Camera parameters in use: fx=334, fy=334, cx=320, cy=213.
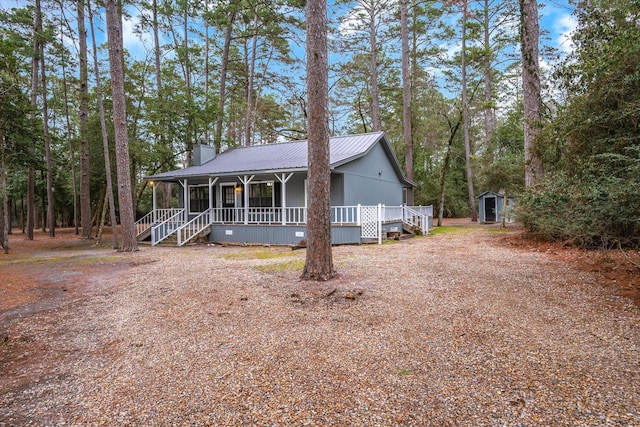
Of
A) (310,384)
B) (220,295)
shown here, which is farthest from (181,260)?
(310,384)

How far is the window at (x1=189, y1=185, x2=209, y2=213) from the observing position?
1587 cm

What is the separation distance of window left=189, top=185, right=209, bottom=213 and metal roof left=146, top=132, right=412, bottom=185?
102cm

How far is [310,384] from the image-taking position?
2.60 m

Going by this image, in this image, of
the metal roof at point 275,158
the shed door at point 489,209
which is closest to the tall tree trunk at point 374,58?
the metal roof at point 275,158

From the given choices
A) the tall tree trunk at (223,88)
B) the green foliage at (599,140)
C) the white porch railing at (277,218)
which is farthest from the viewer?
the tall tree trunk at (223,88)

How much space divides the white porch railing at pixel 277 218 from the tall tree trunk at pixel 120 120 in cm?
189

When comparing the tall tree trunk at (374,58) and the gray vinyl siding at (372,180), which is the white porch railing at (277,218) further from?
the tall tree trunk at (374,58)

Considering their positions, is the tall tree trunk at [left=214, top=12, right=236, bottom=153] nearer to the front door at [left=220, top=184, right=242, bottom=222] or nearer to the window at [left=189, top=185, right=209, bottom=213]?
the window at [left=189, top=185, right=209, bottom=213]

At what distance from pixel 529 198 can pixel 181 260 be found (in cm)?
944

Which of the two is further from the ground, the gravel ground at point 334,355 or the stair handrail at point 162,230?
the stair handrail at point 162,230

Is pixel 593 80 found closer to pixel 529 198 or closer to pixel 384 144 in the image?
pixel 529 198

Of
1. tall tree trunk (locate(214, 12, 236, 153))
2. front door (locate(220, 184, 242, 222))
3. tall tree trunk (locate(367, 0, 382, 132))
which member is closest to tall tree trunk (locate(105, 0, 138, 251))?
front door (locate(220, 184, 242, 222))

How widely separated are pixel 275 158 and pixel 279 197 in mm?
1739

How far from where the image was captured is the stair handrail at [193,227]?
1301 cm
